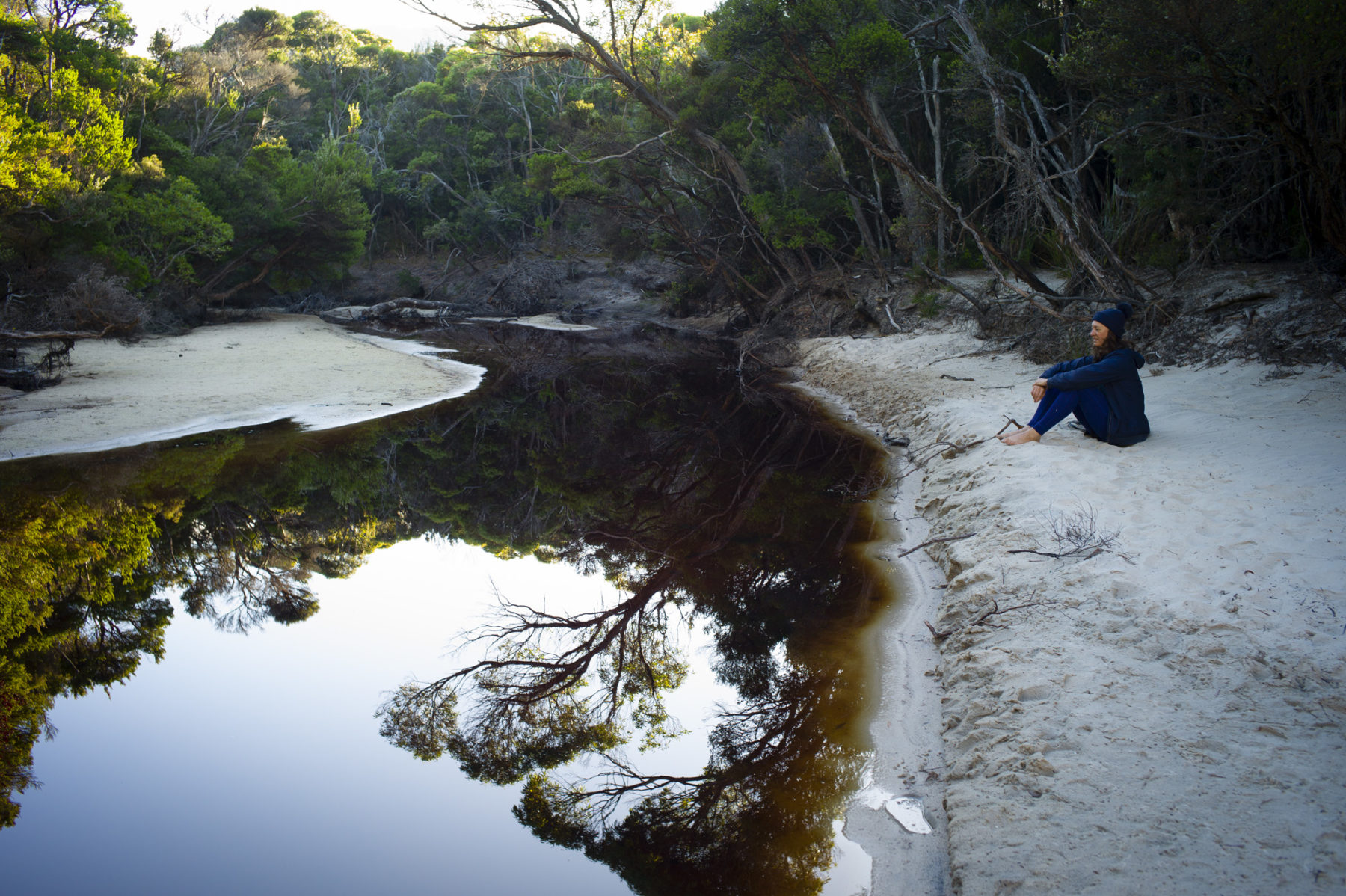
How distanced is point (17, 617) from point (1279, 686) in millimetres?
7122

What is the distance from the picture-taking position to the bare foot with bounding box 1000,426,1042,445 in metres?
6.72

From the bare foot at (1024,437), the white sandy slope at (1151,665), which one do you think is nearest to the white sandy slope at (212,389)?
the bare foot at (1024,437)

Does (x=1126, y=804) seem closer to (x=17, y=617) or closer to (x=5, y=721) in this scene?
(x=5, y=721)

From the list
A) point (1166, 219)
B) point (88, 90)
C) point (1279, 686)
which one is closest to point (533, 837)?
point (1279, 686)

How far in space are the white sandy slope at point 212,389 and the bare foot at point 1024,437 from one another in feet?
28.3

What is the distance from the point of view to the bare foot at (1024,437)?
22.0 ft

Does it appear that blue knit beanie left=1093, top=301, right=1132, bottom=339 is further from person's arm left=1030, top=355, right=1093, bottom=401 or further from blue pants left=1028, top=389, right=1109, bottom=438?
blue pants left=1028, top=389, right=1109, bottom=438

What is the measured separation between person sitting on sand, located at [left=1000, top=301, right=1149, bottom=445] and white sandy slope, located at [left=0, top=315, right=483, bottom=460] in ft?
29.4

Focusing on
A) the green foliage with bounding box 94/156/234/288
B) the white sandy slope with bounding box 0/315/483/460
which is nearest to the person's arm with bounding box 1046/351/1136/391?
the white sandy slope with bounding box 0/315/483/460

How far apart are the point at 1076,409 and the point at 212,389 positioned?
1244cm

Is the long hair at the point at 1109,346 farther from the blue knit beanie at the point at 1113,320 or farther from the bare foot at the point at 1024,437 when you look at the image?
the bare foot at the point at 1024,437

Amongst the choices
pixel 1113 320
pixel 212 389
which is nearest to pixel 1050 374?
pixel 1113 320

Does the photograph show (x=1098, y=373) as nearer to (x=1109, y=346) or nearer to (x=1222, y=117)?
(x=1109, y=346)

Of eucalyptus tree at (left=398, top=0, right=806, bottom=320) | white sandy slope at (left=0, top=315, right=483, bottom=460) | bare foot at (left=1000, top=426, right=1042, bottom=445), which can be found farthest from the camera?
eucalyptus tree at (left=398, top=0, right=806, bottom=320)
